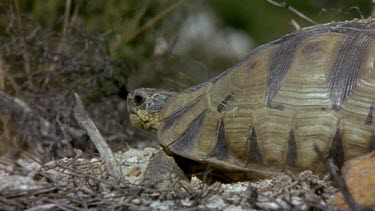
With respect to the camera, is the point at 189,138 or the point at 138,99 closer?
the point at 189,138

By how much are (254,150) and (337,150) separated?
1.32 feet

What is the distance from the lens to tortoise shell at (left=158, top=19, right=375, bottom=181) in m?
3.98

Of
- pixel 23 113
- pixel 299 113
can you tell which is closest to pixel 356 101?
pixel 299 113

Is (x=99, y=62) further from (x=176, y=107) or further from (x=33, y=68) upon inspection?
(x=176, y=107)

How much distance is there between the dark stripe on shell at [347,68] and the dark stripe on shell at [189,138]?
2.25 ft

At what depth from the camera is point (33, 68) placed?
7.89 m

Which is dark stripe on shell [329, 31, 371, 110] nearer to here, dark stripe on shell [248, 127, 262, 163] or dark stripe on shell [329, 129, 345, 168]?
dark stripe on shell [329, 129, 345, 168]

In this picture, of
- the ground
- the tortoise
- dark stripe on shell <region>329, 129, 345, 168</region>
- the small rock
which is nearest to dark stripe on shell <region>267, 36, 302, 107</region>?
the tortoise

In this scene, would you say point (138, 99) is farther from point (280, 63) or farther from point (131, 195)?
point (131, 195)

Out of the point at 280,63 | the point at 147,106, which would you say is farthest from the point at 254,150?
the point at 147,106

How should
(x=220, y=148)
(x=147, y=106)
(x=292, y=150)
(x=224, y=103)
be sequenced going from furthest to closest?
(x=147, y=106)
(x=224, y=103)
(x=220, y=148)
(x=292, y=150)

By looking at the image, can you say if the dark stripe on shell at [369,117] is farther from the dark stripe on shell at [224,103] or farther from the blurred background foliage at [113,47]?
the blurred background foliage at [113,47]

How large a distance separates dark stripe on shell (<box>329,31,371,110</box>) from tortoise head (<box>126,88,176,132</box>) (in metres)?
1.18

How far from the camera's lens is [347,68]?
410cm
